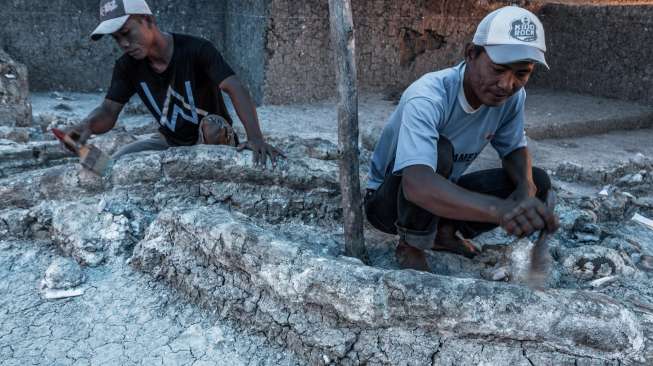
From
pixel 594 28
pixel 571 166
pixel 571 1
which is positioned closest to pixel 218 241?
pixel 571 166

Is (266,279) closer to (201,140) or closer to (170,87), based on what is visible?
(201,140)

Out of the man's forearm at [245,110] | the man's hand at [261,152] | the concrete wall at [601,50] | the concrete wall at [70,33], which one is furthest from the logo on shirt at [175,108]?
the concrete wall at [601,50]

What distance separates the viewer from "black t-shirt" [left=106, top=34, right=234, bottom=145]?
316cm

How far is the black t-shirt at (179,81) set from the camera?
3158 mm

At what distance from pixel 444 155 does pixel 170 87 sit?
171 centimetres

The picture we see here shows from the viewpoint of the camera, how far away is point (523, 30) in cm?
195

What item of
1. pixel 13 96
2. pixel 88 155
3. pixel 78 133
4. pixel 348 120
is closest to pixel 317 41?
pixel 13 96

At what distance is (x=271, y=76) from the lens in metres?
6.47

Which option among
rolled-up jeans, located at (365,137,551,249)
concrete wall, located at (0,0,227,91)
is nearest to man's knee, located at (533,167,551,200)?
rolled-up jeans, located at (365,137,551,249)

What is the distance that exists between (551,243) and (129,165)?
2183 millimetres

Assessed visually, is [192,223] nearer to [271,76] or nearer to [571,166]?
[571,166]

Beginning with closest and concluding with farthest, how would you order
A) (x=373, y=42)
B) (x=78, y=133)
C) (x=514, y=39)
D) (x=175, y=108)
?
(x=514, y=39)
(x=78, y=133)
(x=175, y=108)
(x=373, y=42)

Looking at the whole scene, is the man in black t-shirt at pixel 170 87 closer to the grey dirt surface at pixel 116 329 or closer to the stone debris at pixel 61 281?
the stone debris at pixel 61 281

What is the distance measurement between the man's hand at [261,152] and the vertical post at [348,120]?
1.79 ft
